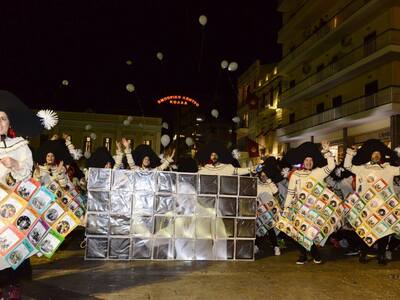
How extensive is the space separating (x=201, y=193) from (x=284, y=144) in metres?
25.6

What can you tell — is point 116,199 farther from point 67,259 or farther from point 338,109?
point 338,109

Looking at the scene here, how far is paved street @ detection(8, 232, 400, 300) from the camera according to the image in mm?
5082

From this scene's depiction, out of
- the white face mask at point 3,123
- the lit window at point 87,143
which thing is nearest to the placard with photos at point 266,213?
the white face mask at point 3,123

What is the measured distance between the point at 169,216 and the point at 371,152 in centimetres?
411

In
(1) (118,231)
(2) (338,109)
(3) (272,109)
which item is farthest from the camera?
(3) (272,109)

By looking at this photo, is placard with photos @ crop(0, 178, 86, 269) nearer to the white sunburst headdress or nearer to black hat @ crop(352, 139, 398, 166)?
the white sunburst headdress

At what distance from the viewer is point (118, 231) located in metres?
6.95

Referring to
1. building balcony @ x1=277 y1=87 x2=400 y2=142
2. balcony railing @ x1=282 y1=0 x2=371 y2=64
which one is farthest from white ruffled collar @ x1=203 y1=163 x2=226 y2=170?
balcony railing @ x1=282 y1=0 x2=371 y2=64

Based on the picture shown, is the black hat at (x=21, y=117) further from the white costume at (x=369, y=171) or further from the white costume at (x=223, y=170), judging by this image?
the white costume at (x=369, y=171)

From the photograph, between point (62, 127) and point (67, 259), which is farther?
point (62, 127)

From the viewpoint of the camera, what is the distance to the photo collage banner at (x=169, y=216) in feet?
22.7

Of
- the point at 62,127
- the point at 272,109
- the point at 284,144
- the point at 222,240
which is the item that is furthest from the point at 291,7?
the point at 222,240

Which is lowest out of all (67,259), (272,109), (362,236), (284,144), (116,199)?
(67,259)

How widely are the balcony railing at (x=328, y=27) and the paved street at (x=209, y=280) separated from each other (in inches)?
733
